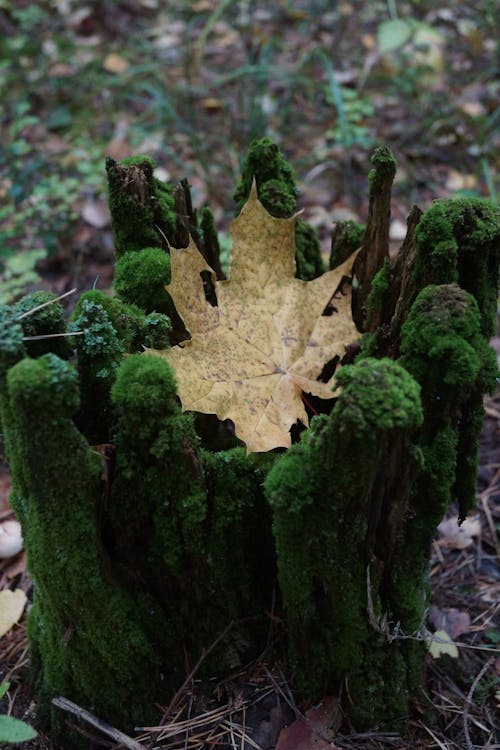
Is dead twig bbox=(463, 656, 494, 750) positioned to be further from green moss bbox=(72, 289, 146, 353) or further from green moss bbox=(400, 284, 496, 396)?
green moss bbox=(72, 289, 146, 353)

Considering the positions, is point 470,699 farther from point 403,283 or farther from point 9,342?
point 9,342

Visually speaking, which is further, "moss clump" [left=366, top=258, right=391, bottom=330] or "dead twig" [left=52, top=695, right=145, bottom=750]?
"moss clump" [left=366, top=258, right=391, bottom=330]

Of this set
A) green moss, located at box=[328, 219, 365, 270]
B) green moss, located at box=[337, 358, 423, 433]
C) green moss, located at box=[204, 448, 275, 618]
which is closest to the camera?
green moss, located at box=[337, 358, 423, 433]

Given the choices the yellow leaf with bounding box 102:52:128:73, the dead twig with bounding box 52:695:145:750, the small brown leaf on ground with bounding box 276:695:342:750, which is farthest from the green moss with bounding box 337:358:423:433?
the yellow leaf with bounding box 102:52:128:73

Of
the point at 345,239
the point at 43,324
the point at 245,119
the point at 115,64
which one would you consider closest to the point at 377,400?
the point at 43,324

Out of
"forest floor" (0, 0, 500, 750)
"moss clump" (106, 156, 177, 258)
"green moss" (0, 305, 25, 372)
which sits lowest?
"green moss" (0, 305, 25, 372)

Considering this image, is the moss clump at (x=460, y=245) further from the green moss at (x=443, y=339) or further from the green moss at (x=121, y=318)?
the green moss at (x=121, y=318)

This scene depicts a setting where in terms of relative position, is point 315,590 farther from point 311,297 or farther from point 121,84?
point 121,84
